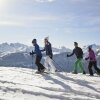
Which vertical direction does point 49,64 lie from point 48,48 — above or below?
below

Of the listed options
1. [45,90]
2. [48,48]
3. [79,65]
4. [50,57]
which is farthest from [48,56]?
[45,90]

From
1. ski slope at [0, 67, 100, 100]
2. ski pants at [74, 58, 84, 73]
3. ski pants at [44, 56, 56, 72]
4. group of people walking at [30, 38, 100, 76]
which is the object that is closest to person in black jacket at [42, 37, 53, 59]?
group of people walking at [30, 38, 100, 76]

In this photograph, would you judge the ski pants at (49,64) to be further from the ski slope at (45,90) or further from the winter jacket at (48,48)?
the ski slope at (45,90)

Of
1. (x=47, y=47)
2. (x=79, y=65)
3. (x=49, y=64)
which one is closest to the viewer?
(x=47, y=47)

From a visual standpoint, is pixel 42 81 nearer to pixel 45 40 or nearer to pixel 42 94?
pixel 42 94

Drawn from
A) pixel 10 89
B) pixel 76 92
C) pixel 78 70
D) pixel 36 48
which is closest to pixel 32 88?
pixel 10 89

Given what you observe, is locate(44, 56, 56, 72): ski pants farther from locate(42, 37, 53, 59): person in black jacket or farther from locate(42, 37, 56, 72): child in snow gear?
locate(42, 37, 53, 59): person in black jacket

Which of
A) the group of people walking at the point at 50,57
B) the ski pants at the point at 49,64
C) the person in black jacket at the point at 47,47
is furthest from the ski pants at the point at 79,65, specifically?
the person in black jacket at the point at 47,47

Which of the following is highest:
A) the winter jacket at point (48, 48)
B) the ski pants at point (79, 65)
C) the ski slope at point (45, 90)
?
the winter jacket at point (48, 48)

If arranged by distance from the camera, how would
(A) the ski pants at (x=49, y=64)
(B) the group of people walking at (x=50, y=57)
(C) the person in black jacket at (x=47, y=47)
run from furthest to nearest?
(A) the ski pants at (x=49, y=64), (C) the person in black jacket at (x=47, y=47), (B) the group of people walking at (x=50, y=57)

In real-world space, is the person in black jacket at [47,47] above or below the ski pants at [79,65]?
above

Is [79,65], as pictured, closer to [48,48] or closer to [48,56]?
[48,56]

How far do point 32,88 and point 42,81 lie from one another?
2646mm

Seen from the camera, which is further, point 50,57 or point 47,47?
point 50,57
